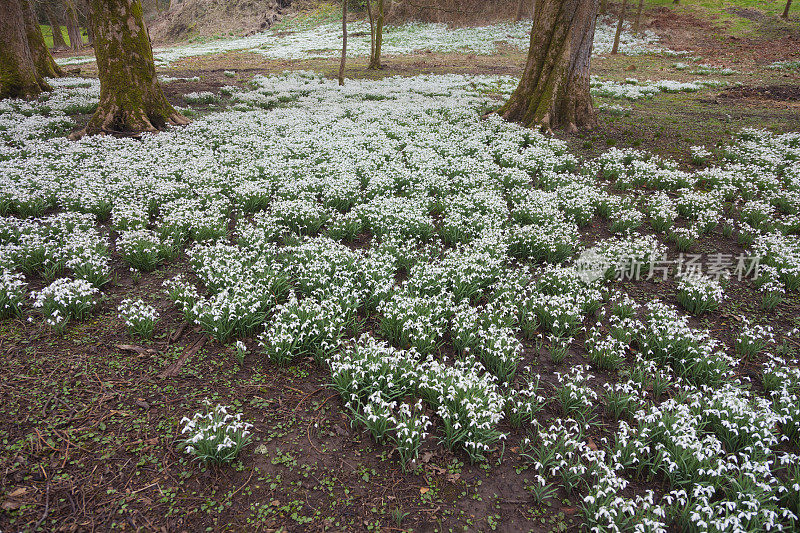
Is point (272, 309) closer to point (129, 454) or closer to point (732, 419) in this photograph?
point (129, 454)

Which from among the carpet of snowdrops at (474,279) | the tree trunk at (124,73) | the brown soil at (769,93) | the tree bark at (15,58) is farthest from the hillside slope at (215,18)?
the brown soil at (769,93)

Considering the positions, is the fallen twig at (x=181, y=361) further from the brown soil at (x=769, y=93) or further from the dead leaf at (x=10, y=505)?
the brown soil at (x=769, y=93)

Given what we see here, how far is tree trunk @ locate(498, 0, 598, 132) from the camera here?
488 inches

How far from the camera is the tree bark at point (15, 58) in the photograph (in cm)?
1404

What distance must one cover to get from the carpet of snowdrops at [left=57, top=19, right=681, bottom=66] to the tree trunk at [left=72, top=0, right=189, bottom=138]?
21.9m

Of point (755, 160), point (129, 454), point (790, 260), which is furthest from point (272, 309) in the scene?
point (755, 160)

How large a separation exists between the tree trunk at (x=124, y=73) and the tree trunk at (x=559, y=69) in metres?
11.6

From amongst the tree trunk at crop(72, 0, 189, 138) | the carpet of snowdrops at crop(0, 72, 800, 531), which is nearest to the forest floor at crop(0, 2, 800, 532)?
the carpet of snowdrops at crop(0, 72, 800, 531)

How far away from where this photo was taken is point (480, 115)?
15.8m

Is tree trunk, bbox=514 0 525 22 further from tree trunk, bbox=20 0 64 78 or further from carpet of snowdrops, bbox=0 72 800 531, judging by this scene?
tree trunk, bbox=20 0 64 78

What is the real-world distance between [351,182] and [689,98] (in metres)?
16.8

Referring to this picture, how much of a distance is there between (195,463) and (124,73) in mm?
12371

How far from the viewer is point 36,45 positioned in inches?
701

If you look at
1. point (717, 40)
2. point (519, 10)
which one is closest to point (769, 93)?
point (717, 40)
